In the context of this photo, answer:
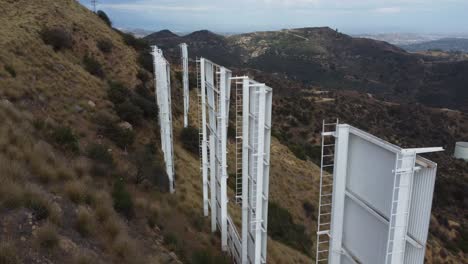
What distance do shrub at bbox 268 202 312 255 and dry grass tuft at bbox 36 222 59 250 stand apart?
13374 millimetres

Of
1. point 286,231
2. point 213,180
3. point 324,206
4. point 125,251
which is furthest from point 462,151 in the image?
point 125,251

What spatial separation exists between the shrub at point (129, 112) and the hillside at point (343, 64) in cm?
10341

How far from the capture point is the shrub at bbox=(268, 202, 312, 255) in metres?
19.2

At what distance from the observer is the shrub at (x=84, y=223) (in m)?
7.90

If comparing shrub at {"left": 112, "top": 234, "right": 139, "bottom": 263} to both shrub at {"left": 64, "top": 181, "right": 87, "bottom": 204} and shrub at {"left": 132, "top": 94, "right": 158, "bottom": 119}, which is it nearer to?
shrub at {"left": 64, "top": 181, "right": 87, "bottom": 204}

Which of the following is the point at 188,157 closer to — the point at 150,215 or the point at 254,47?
the point at 150,215

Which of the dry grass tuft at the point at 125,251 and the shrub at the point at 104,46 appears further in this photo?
the shrub at the point at 104,46

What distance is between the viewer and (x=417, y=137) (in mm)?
66938

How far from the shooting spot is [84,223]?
8.00m

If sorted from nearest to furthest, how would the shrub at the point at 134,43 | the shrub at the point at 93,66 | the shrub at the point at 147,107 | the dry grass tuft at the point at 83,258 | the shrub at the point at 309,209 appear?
the dry grass tuft at the point at 83,258 < the shrub at the point at 147,107 < the shrub at the point at 93,66 < the shrub at the point at 309,209 < the shrub at the point at 134,43

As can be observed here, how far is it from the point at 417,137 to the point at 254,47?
128041mm

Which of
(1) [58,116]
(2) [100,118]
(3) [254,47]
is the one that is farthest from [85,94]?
(3) [254,47]

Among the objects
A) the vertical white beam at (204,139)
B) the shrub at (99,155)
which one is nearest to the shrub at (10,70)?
the shrub at (99,155)

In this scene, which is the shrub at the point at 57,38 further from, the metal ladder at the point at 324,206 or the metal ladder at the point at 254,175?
the metal ladder at the point at 254,175
